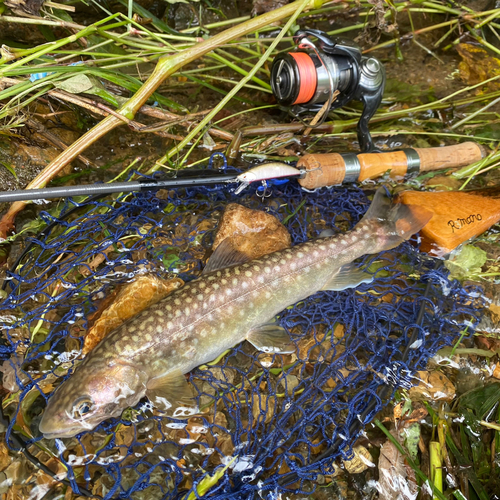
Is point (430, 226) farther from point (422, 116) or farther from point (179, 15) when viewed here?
point (179, 15)

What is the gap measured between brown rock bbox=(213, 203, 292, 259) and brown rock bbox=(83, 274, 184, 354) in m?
0.58

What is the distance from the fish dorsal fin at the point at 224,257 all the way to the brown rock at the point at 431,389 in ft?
5.80

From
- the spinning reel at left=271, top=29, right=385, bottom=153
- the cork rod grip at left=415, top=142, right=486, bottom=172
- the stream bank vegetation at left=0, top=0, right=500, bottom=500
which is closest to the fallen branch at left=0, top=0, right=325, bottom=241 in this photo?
the stream bank vegetation at left=0, top=0, right=500, bottom=500

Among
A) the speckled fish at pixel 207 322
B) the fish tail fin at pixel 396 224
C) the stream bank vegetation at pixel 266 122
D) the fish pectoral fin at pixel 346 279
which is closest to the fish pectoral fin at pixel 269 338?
the speckled fish at pixel 207 322

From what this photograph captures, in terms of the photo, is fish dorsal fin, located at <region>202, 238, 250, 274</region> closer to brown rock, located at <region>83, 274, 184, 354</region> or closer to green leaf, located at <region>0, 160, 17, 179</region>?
brown rock, located at <region>83, 274, 184, 354</region>

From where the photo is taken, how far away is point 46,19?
10.6 feet

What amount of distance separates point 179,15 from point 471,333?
4.61 meters

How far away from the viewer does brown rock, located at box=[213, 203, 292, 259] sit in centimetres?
336

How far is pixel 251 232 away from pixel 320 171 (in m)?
0.75

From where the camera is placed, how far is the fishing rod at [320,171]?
2971mm

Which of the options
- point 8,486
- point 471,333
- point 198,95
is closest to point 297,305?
point 471,333

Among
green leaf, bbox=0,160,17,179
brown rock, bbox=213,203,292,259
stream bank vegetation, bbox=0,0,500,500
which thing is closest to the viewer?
stream bank vegetation, bbox=0,0,500,500

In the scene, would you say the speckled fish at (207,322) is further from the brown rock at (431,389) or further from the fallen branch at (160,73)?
the fallen branch at (160,73)

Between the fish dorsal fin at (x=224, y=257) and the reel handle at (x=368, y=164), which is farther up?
the reel handle at (x=368, y=164)
